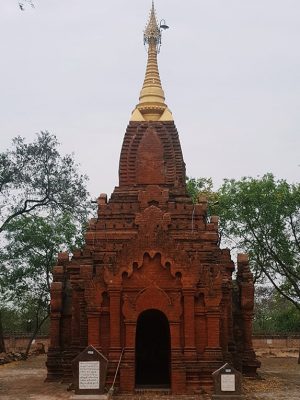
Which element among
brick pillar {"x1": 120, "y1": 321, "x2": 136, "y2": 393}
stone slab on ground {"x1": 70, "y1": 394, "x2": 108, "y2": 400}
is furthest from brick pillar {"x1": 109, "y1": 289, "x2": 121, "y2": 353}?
stone slab on ground {"x1": 70, "y1": 394, "x2": 108, "y2": 400}

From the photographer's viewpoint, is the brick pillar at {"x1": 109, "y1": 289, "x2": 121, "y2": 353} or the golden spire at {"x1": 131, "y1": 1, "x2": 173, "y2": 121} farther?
the golden spire at {"x1": 131, "y1": 1, "x2": 173, "y2": 121}

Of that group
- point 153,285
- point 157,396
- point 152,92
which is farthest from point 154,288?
point 152,92

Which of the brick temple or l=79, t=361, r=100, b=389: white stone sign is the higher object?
A: the brick temple

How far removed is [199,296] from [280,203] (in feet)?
41.7

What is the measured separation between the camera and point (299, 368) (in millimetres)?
27891

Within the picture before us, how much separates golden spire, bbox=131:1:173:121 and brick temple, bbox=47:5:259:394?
0.05 metres

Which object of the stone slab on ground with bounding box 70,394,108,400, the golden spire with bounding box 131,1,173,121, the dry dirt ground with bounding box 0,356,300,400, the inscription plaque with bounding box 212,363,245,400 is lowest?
the dry dirt ground with bounding box 0,356,300,400

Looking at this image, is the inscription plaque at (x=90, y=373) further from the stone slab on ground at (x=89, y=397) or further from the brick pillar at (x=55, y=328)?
the brick pillar at (x=55, y=328)

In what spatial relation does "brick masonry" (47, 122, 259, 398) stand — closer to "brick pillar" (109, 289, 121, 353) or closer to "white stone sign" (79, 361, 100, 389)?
"brick pillar" (109, 289, 121, 353)

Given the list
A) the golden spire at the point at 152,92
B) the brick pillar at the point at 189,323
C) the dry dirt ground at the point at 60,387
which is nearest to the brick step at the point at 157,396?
the dry dirt ground at the point at 60,387

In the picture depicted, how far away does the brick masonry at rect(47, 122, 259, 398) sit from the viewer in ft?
57.2

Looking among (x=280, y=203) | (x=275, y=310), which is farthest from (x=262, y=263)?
(x=275, y=310)

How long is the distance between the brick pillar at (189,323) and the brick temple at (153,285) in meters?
0.03

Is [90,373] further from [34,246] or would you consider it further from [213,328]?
[34,246]
